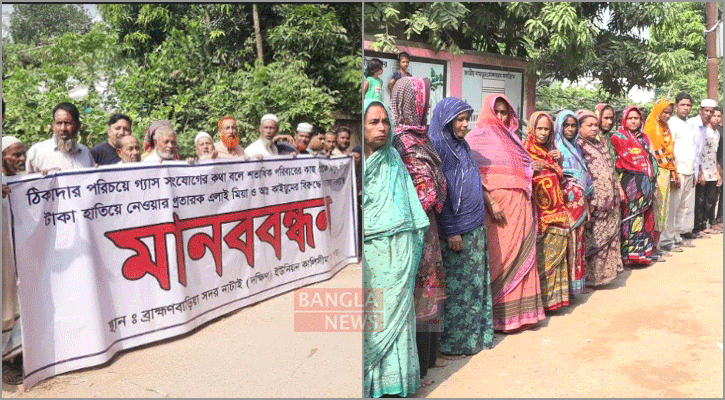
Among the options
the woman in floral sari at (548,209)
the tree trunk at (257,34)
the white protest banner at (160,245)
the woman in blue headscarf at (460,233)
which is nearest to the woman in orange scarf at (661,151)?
the woman in floral sari at (548,209)

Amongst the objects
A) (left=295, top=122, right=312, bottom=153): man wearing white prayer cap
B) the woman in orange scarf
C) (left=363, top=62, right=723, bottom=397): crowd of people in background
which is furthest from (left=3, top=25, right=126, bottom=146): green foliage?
the woman in orange scarf

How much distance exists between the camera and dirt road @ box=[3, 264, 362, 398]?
318cm

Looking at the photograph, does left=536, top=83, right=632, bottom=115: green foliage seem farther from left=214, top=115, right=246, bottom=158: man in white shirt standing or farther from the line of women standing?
left=214, top=115, right=246, bottom=158: man in white shirt standing

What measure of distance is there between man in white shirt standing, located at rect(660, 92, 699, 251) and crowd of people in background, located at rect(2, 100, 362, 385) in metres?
4.73

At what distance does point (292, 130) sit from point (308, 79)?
325 mm

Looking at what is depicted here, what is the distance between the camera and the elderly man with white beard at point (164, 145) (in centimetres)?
344

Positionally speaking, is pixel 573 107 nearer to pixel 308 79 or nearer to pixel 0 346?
pixel 308 79

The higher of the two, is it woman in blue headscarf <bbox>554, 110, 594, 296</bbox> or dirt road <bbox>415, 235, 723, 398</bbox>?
woman in blue headscarf <bbox>554, 110, 594, 296</bbox>

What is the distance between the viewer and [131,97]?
329 centimetres

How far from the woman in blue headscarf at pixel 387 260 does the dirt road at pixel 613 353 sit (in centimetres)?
33

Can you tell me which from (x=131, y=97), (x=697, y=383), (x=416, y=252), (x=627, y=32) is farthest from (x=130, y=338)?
(x=627, y=32)

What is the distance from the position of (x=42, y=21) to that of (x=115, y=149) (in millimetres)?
639

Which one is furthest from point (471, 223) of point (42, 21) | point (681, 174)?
point (681, 174)

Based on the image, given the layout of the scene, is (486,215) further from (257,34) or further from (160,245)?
(160,245)
